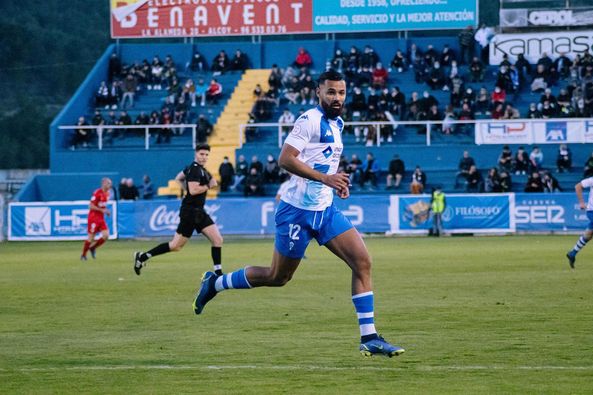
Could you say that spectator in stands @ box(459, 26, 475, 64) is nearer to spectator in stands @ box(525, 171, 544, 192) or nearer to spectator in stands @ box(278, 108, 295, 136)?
spectator in stands @ box(278, 108, 295, 136)

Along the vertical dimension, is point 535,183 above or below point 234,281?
below

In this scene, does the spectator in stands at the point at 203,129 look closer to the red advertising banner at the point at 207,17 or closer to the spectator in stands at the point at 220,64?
the spectator in stands at the point at 220,64

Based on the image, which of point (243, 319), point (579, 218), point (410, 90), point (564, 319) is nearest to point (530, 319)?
point (564, 319)

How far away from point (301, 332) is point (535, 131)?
3308 centimetres

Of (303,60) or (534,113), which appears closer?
(534,113)

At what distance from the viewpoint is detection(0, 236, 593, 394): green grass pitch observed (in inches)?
353

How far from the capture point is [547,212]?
3969 centimetres

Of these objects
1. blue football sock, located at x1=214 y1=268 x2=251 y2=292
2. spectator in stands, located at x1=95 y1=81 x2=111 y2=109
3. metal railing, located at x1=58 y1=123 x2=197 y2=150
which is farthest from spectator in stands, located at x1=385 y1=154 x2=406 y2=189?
blue football sock, located at x1=214 y1=268 x2=251 y2=292

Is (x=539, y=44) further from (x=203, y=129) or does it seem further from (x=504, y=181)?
(x=203, y=129)

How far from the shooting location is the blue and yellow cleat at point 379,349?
9.98 meters

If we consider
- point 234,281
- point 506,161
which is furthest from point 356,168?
point 234,281

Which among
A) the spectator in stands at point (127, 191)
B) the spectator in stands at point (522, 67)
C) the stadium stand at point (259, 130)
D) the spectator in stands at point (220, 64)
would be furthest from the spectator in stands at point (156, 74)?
the spectator in stands at point (522, 67)

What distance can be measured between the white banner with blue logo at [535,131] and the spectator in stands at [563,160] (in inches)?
14.1

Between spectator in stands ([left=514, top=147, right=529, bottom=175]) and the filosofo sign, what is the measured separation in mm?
8403
